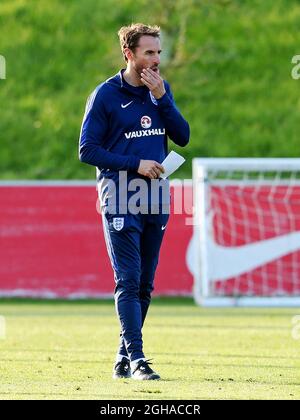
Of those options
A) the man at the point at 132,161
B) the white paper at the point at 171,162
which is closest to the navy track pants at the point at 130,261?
the man at the point at 132,161

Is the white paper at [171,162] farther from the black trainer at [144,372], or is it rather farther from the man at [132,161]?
the black trainer at [144,372]

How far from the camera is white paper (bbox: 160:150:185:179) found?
23.3 feet

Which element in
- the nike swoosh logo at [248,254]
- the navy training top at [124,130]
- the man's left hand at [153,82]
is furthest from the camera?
the nike swoosh logo at [248,254]

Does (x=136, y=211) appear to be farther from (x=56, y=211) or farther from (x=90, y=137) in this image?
(x=56, y=211)

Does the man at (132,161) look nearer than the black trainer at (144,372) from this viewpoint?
No

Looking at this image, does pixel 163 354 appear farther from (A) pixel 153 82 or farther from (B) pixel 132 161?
(A) pixel 153 82

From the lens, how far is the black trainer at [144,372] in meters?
6.91

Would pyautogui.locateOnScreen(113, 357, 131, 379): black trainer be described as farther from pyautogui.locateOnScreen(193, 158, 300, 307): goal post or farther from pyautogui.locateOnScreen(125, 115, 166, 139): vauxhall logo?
pyautogui.locateOnScreen(193, 158, 300, 307): goal post

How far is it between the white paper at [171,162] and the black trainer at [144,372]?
45.9 inches

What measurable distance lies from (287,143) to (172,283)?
5258mm

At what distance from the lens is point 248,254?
54.6 ft

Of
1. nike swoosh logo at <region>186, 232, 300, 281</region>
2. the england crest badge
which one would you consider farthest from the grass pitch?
nike swoosh logo at <region>186, 232, 300, 281</region>

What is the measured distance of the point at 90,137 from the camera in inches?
281
